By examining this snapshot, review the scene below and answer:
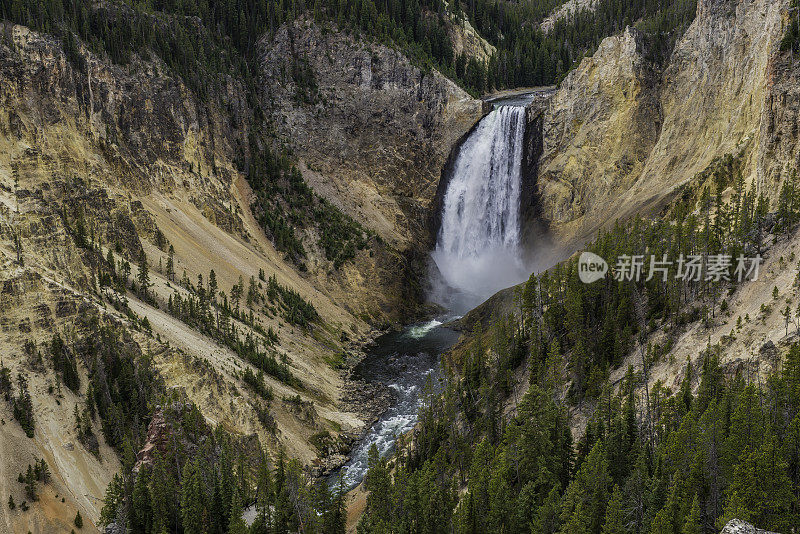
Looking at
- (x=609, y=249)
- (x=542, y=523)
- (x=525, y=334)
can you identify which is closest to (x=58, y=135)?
(x=525, y=334)

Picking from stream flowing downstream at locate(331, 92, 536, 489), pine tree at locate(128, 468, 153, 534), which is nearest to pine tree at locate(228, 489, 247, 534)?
pine tree at locate(128, 468, 153, 534)

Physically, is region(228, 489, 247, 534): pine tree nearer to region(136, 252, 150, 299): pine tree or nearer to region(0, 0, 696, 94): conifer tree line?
region(136, 252, 150, 299): pine tree

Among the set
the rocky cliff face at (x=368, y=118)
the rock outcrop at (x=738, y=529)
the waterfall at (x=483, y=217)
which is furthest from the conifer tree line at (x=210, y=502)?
the rocky cliff face at (x=368, y=118)

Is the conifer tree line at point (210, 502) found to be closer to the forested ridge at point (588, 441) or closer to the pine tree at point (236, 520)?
the pine tree at point (236, 520)

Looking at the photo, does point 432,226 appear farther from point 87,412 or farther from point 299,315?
point 87,412

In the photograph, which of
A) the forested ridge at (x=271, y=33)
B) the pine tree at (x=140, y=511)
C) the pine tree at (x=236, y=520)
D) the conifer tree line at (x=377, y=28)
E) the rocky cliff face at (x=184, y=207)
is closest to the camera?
the pine tree at (x=236, y=520)

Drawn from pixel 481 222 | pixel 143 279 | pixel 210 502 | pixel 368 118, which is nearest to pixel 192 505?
pixel 210 502
